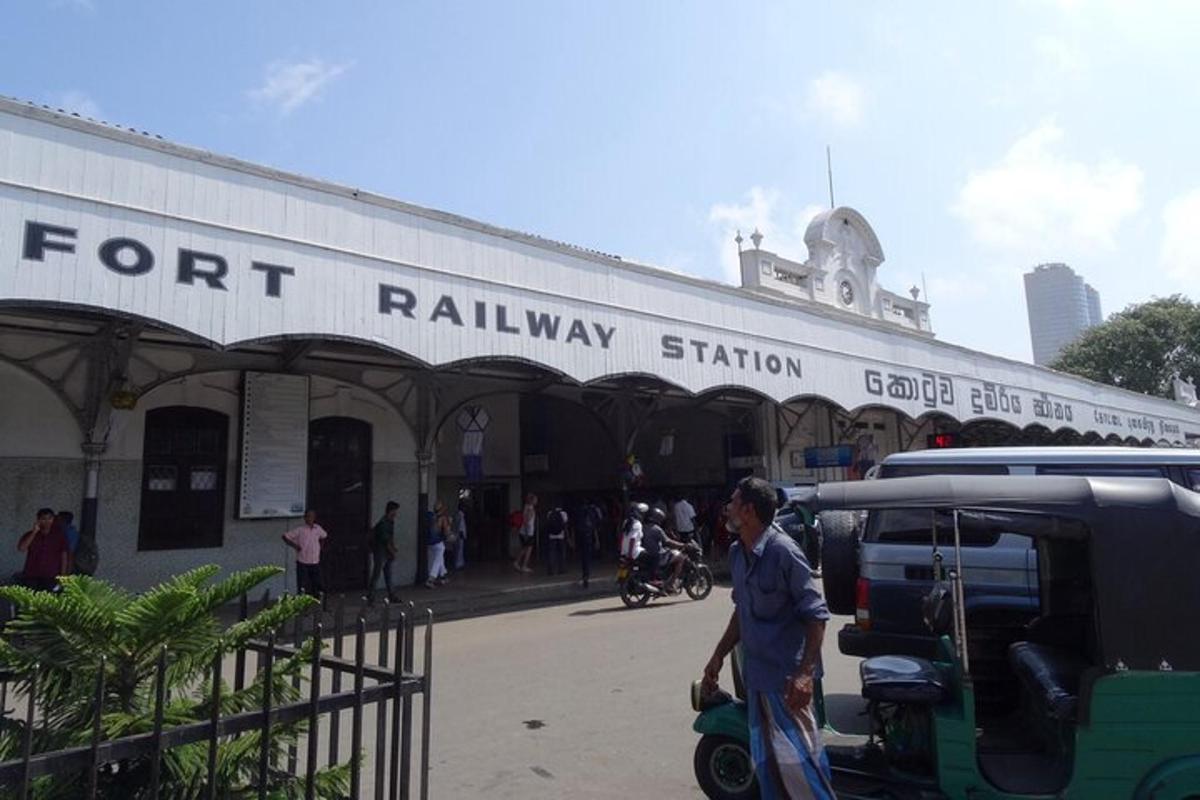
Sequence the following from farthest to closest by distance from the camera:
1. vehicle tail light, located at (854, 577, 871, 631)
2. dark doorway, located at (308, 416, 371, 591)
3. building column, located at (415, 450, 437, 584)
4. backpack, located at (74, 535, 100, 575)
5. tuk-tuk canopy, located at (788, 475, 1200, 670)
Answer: building column, located at (415, 450, 437, 584), dark doorway, located at (308, 416, 371, 591), backpack, located at (74, 535, 100, 575), vehicle tail light, located at (854, 577, 871, 631), tuk-tuk canopy, located at (788, 475, 1200, 670)

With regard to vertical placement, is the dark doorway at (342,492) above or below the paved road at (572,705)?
above

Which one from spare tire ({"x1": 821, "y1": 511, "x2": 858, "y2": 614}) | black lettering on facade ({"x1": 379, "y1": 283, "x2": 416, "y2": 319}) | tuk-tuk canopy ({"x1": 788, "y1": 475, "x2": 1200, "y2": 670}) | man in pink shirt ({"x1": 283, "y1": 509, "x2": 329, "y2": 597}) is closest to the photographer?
tuk-tuk canopy ({"x1": 788, "y1": 475, "x2": 1200, "y2": 670})

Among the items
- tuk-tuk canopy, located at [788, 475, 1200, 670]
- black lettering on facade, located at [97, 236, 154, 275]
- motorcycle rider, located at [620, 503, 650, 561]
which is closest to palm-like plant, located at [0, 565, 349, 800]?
tuk-tuk canopy, located at [788, 475, 1200, 670]

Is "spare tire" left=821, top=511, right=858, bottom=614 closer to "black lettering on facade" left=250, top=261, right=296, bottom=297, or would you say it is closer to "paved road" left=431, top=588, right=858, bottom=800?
"paved road" left=431, top=588, right=858, bottom=800

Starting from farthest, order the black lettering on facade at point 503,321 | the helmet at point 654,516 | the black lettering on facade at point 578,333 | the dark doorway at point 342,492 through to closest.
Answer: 1. the dark doorway at point 342,492
2. the helmet at point 654,516
3. the black lettering on facade at point 578,333
4. the black lettering on facade at point 503,321

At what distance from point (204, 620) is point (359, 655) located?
552mm

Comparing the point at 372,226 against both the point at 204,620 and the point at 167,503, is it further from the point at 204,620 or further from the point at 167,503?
the point at 204,620

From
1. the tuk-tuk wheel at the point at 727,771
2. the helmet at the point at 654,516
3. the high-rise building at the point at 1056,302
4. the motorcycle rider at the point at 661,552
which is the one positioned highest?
the high-rise building at the point at 1056,302

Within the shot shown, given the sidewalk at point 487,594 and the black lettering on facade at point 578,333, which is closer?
the sidewalk at point 487,594

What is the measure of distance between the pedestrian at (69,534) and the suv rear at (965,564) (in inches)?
401

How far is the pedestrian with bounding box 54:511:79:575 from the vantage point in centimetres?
1063

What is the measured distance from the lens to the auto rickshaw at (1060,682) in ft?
11.2

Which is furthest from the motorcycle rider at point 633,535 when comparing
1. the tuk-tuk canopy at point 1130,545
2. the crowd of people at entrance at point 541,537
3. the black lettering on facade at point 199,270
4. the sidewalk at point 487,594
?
the tuk-tuk canopy at point 1130,545

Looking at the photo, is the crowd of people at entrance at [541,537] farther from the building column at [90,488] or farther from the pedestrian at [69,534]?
the building column at [90,488]
